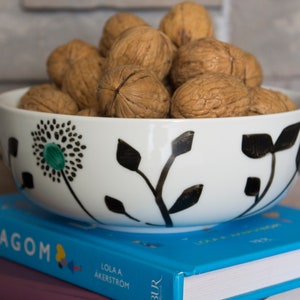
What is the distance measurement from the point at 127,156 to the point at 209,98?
0.09 meters

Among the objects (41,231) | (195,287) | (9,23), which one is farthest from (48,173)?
(9,23)

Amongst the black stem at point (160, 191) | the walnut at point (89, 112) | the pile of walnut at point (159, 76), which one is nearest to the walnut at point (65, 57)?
the pile of walnut at point (159, 76)

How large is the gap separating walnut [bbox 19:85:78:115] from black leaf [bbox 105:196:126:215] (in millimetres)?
111

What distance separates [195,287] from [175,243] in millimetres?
69

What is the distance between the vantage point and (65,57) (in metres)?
0.76

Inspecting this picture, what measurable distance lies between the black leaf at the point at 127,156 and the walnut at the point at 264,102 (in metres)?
0.13

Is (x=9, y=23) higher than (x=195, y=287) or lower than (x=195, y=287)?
higher

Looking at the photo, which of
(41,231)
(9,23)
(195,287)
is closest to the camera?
(195,287)

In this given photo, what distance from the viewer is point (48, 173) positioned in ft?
2.08

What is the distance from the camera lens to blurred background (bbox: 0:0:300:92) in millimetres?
961

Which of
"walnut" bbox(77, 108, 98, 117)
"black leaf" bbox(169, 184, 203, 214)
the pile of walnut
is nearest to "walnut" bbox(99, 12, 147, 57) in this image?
the pile of walnut

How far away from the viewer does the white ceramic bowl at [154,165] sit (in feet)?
1.93

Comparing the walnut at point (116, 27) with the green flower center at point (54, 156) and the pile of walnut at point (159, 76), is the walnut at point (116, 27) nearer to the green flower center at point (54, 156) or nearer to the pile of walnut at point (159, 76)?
the pile of walnut at point (159, 76)

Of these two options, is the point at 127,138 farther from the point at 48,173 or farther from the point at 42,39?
the point at 42,39
